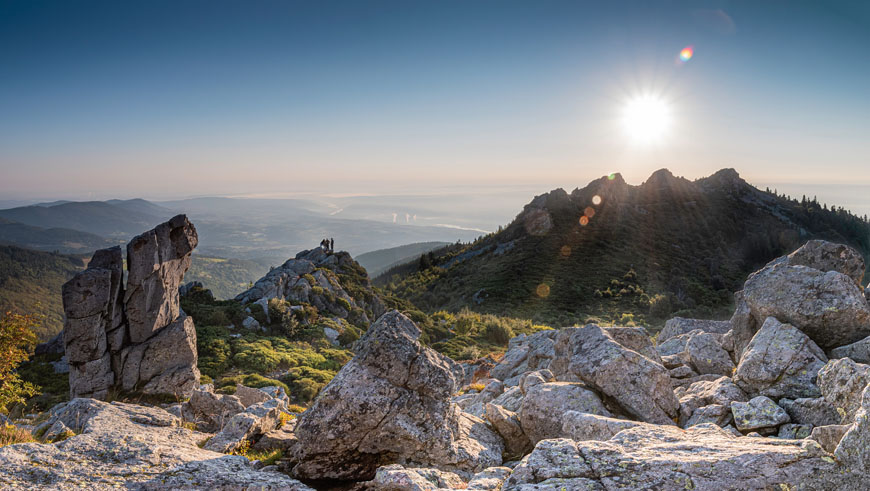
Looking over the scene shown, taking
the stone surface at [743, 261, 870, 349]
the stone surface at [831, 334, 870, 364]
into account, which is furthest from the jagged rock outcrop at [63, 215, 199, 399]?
the stone surface at [831, 334, 870, 364]

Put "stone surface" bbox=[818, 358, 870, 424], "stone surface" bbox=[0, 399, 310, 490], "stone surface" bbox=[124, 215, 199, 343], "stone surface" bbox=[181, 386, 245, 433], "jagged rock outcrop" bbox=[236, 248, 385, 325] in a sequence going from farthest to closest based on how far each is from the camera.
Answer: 1. "jagged rock outcrop" bbox=[236, 248, 385, 325]
2. "stone surface" bbox=[124, 215, 199, 343]
3. "stone surface" bbox=[181, 386, 245, 433]
4. "stone surface" bbox=[818, 358, 870, 424]
5. "stone surface" bbox=[0, 399, 310, 490]

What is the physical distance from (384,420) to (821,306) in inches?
491

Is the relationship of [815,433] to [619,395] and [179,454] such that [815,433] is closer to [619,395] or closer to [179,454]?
[619,395]

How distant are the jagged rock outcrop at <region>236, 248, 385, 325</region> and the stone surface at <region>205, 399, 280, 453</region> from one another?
29.3 meters

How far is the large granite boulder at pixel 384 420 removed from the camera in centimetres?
849

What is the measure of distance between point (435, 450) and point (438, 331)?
1564 inches

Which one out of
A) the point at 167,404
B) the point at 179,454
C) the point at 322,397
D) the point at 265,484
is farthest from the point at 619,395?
the point at 167,404

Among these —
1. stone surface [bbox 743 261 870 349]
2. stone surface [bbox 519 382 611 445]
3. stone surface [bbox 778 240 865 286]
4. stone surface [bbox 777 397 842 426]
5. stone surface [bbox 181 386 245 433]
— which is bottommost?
stone surface [bbox 181 386 245 433]

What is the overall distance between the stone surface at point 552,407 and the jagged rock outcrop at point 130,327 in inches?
724

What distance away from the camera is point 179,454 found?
8.27 m

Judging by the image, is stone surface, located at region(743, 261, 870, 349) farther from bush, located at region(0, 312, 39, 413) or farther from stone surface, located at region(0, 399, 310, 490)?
bush, located at region(0, 312, 39, 413)

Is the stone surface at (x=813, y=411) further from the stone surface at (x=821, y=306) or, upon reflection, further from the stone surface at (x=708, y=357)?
the stone surface at (x=708, y=357)

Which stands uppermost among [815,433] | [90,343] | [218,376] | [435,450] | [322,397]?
[815,433]

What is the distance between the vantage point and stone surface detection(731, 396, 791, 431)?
27.5 ft
